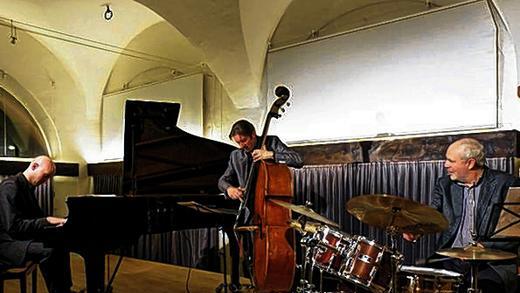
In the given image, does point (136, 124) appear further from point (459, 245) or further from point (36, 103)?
point (36, 103)

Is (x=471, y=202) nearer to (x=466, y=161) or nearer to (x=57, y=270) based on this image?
(x=466, y=161)

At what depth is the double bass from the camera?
3955 mm

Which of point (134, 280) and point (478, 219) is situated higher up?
point (478, 219)

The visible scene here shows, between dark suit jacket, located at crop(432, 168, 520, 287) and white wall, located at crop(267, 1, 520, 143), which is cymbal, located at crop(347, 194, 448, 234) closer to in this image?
dark suit jacket, located at crop(432, 168, 520, 287)

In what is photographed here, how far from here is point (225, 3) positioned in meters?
6.20

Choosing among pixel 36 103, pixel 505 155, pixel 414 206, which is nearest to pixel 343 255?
pixel 414 206

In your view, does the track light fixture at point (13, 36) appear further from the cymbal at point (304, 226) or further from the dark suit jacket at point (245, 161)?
the cymbal at point (304, 226)

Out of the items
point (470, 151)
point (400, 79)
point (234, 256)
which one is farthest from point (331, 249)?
point (400, 79)

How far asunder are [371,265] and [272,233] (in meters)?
0.79

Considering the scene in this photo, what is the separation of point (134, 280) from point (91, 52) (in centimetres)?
423

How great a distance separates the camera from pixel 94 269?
3.83 metres

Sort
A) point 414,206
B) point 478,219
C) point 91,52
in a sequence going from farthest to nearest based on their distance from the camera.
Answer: point 91,52
point 478,219
point 414,206

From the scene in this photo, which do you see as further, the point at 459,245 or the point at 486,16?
the point at 486,16

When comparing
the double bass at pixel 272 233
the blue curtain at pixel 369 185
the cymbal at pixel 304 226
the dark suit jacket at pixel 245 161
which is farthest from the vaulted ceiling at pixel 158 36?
the cymbal at pixel 304 226
